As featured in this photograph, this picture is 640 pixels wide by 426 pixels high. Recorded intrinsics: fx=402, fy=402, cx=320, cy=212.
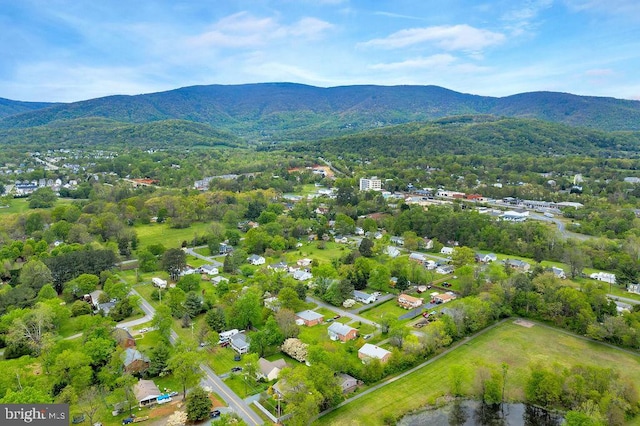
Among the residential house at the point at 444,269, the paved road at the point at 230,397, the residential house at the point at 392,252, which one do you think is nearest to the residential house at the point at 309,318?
the paved road at the point at 230,397

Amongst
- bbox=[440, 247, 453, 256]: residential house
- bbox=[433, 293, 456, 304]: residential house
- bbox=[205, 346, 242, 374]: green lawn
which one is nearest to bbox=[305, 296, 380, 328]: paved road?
bbox=[433, 293, 456, 304]: residential house

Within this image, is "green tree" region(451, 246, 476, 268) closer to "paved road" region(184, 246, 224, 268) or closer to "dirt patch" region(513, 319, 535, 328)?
"dirt patch" region(513, 319, 535, 328)

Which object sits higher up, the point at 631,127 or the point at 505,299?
the point at 631,127

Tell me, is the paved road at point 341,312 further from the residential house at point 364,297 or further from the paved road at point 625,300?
the paved road at point 625,300

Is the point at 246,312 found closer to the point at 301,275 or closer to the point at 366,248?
the point at 301,275

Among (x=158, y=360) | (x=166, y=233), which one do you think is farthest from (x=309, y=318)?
(x=166, y=233)

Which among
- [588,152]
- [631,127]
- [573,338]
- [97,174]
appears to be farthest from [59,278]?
[631,127]

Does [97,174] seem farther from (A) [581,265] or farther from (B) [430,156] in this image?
(A) [581,265]
